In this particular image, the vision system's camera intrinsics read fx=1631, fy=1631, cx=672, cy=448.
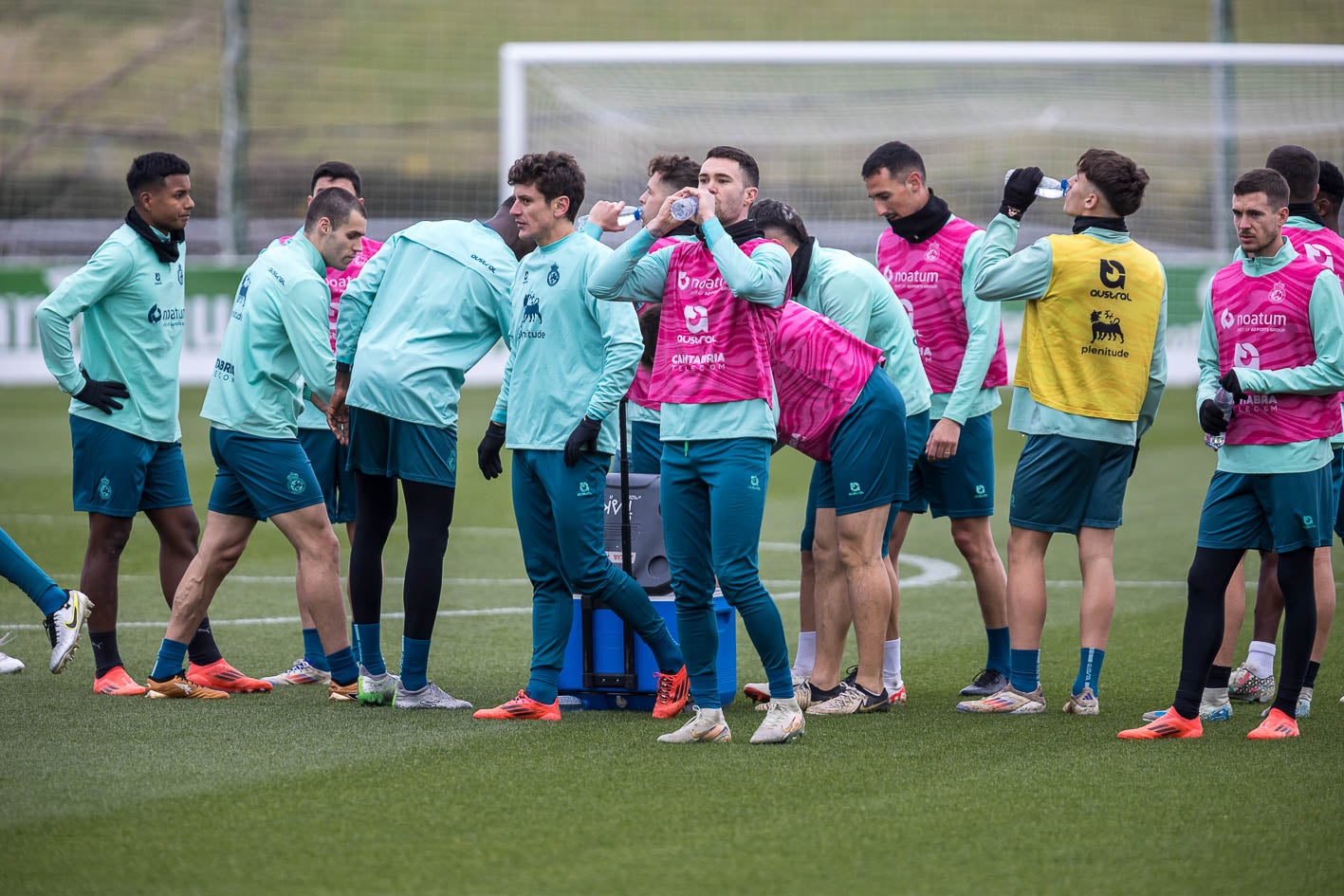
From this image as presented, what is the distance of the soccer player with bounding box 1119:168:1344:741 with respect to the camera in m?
6.13

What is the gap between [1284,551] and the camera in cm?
619

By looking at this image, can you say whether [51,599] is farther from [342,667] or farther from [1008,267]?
[1008,267]

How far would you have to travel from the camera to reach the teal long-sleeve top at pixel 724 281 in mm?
5766

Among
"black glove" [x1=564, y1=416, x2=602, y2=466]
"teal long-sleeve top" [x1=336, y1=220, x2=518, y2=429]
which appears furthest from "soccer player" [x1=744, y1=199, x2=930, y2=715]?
"teal long-sleeve top" [x1=336, y1=220, x2=518, y2=429]

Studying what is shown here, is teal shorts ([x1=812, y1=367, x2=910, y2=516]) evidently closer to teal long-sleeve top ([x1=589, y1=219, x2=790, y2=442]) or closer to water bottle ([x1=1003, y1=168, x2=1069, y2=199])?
teal long-sleeve top ([x1=589, y1=219, x2=790, y2=442])

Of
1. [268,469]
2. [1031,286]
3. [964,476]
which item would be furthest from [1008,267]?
[268,469]

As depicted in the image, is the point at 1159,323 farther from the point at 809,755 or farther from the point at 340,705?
the point at 340,705

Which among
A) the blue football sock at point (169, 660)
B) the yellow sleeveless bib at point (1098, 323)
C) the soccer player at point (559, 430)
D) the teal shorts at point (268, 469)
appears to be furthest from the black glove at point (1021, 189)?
the blue football sock at point (169, 660)

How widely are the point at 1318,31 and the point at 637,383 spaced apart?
143ft

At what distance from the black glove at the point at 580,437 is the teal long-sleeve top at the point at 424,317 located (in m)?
0.71

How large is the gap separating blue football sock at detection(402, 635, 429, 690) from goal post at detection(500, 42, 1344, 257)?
45.7 feet

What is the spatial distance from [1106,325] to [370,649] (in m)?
3.33

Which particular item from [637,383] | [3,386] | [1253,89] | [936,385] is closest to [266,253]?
[637,383]

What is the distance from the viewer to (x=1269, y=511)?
6215mm
